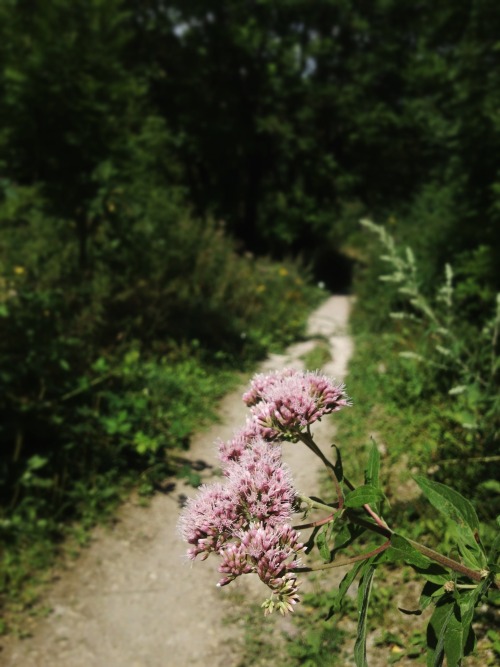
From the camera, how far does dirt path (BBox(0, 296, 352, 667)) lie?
3533 mm

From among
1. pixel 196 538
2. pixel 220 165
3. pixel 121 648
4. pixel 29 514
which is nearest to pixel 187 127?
pixel 220 165

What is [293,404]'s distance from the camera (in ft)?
6.23

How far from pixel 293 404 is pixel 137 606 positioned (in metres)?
2.72

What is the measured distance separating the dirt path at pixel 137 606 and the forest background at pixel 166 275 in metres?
0.26

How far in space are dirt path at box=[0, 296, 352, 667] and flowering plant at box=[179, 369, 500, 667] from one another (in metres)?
2.12

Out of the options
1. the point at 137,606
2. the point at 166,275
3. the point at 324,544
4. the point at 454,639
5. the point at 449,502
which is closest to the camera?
the point at 454,639

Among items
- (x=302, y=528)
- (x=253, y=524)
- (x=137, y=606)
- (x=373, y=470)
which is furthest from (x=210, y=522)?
(x=137, y=606)

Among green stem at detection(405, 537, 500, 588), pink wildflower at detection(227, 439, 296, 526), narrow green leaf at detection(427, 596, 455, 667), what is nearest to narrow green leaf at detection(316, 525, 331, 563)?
pink wildflower at detection(227, 439, 296, 526)

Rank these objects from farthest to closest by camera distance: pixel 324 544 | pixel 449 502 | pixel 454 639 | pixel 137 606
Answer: pixel 137 606, pixel 449 502, pixel 324 544, pixel 454 639

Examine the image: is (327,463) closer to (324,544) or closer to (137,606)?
(324,544)

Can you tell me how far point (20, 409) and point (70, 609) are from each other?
1.57 meters

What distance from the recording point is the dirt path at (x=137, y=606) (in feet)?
11.6

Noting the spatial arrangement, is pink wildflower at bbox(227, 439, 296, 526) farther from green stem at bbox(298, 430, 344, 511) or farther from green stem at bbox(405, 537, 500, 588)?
green stem at bbox(405, 537, 500, 588)

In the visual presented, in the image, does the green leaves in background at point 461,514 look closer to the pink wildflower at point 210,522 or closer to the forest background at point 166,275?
the pink wildflower at point 210,522
